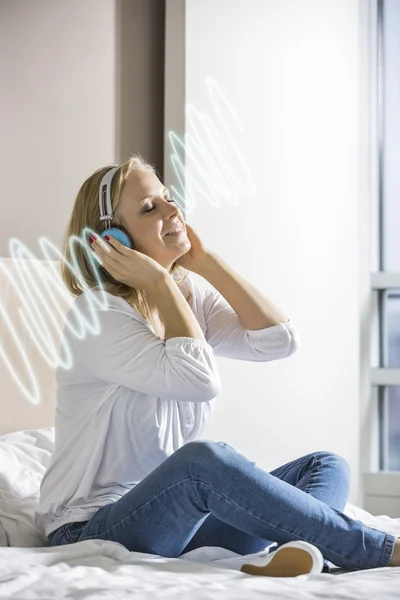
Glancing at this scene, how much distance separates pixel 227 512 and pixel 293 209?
169cm

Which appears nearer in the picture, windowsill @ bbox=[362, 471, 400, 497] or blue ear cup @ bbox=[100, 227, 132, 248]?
blue ear cup @ bbox=[100, 227, 132, 248]

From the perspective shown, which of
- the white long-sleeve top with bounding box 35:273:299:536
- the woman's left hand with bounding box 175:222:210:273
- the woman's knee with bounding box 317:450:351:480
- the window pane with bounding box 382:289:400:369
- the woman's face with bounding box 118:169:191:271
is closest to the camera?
the white long-sleeve top with bounding box 35:273:299:536

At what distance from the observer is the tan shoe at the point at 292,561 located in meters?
1.33

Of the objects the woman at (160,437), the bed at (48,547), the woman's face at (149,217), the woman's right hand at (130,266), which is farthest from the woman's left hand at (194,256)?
the bed at (48,547)

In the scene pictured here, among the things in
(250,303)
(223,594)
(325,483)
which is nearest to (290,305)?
(250,303)

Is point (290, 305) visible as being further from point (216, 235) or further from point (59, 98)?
point (59, 98)

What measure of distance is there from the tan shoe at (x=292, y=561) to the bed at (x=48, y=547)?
2cm

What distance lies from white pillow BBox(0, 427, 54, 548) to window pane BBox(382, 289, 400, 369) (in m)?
1.62

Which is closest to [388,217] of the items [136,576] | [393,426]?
[393,426]

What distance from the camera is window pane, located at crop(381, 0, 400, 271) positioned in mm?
3303

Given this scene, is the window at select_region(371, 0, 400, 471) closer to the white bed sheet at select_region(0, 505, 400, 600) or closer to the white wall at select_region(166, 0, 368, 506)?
the white wall at select_region(166, 0, 368, 506)

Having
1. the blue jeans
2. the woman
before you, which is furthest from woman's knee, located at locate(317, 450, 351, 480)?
the blue jeans

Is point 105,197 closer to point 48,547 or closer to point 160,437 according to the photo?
point 160,437

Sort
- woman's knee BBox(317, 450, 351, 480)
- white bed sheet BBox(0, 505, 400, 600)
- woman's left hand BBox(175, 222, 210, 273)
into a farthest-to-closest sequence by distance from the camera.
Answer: woman's left hand BBox(175, 222, 210, 273)
woman's knee BBox(317, 450, 351, 480)
white bed sheet BBox(0, 505, 400, 600)
